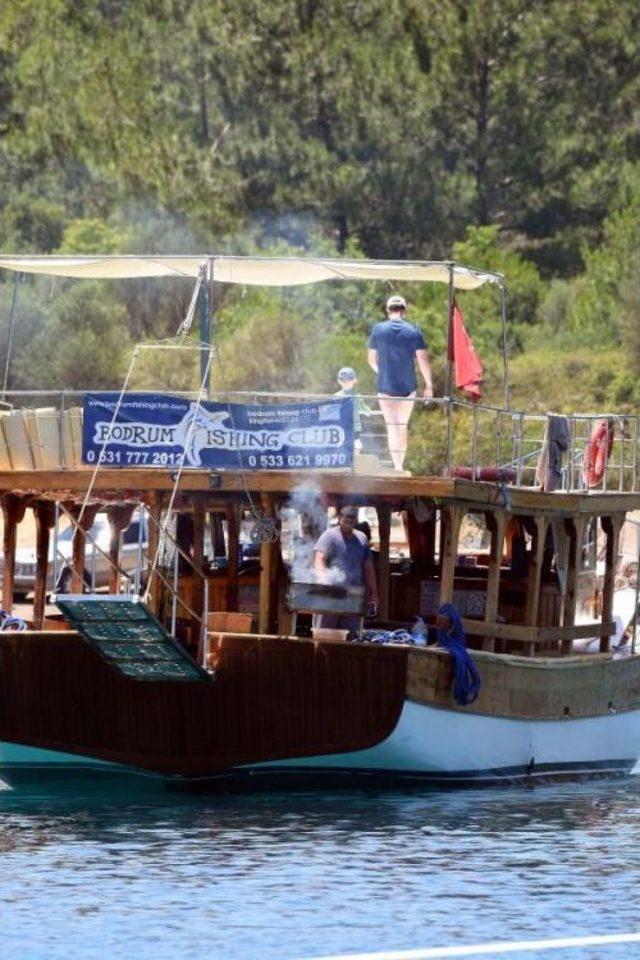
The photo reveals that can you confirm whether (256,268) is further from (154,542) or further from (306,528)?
(154,542)

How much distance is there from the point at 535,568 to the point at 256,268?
4093 millimetres

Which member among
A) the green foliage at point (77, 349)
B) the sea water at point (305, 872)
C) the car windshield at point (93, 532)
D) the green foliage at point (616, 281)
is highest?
the green foliage at point (616, 281)

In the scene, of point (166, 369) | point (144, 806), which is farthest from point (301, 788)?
point (166, 369)

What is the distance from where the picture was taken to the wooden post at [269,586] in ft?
72.0

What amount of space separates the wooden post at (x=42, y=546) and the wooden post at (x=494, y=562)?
4506mm

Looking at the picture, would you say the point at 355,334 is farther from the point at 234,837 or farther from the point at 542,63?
the point at 234,837

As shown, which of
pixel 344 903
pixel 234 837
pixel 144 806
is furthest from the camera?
pixel 144 806

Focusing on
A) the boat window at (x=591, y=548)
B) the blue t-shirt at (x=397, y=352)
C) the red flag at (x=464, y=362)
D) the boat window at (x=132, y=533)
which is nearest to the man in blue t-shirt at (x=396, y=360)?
the blue t-shirt at (x=397, y=352)

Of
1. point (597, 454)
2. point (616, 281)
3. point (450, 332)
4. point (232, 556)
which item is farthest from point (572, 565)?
point (616, 281)

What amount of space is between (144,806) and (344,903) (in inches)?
199

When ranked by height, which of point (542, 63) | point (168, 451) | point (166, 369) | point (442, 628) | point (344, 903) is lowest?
point (344, 903)

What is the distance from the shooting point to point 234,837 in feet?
62.1

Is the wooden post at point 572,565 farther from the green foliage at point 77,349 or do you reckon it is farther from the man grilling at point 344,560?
the green foliage at point 77,349

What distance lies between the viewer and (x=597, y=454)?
971 inches
